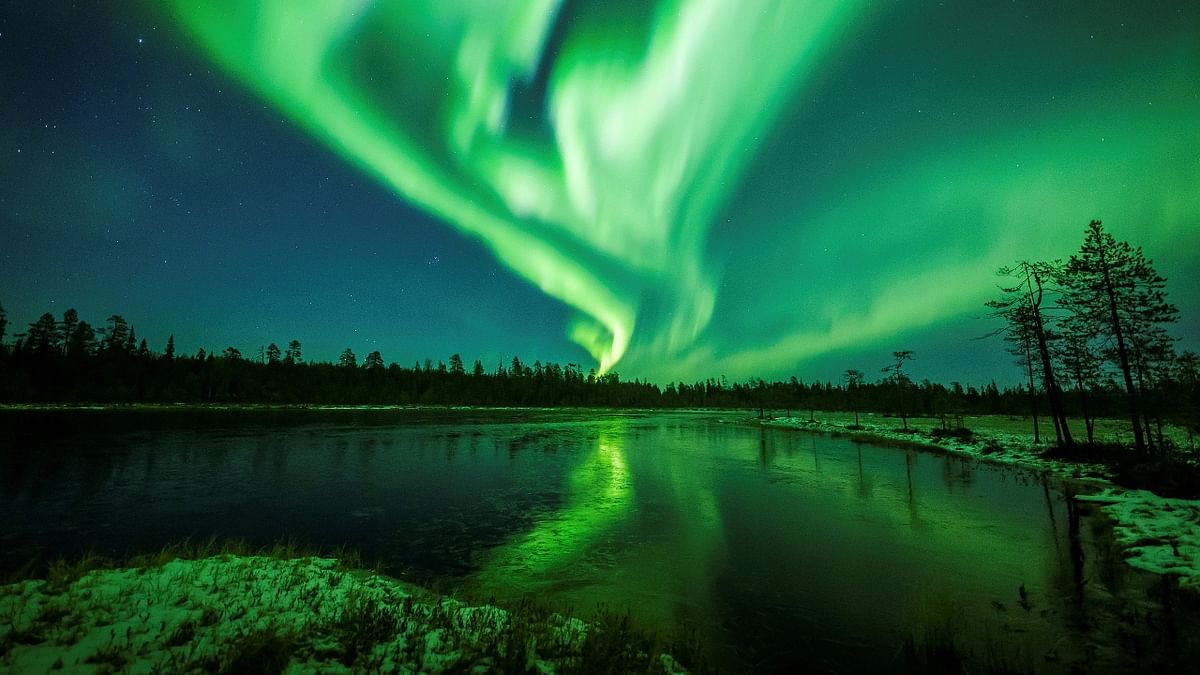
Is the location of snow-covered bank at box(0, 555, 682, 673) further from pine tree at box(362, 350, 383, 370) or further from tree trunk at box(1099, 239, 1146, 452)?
pine tree at box(362, 350, 383, 370)

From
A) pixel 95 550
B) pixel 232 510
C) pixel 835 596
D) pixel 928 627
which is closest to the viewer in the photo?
pixel 928 627

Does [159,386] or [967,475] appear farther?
[159,386]

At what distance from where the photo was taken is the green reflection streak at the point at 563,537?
41.1 feet

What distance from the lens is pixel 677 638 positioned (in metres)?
8.92

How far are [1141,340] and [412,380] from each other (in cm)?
18661

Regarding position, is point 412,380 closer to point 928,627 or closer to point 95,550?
point 95,550

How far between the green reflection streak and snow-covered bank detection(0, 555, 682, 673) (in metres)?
3.24

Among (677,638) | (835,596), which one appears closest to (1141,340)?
(835,596)

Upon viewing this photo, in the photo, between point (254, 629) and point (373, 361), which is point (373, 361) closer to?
point (373, 361)

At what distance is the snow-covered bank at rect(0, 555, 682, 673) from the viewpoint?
6.25 m

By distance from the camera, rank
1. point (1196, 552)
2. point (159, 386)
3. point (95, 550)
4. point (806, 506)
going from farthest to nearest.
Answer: point (159, 386) < point (806, 506) < point (95, 550) < point (1196, 552)

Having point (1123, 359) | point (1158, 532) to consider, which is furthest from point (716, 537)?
point (1123, 359)

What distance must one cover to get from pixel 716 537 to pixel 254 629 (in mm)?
13599

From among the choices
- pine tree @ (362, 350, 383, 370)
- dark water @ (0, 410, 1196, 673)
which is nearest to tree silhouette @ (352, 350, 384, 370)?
pine tree @ (362, 350, 383, 370)
